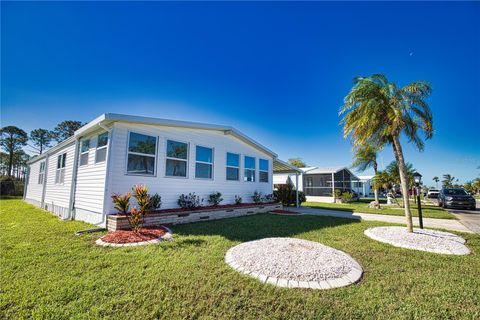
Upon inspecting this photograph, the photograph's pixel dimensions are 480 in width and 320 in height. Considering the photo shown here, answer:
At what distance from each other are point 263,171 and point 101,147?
347 inches

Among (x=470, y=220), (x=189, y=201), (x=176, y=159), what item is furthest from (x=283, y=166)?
(x=470, y=220)

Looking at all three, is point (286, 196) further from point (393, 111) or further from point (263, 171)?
point (393, 111)

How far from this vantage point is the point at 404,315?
2354mm

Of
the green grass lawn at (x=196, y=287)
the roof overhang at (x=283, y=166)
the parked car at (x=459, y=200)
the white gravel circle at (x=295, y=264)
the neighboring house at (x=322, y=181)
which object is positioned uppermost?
the roof overhang at (x=283, y=166)

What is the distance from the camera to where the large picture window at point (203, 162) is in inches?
364

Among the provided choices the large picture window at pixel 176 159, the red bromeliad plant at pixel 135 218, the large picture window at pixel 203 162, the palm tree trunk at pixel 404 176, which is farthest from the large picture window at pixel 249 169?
the palm tree trunk at pixel 404 176

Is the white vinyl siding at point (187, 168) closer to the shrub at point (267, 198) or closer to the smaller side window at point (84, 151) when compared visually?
the shrub at point (267, 198)

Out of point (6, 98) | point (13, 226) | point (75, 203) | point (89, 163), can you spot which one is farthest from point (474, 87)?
point (6, 98)

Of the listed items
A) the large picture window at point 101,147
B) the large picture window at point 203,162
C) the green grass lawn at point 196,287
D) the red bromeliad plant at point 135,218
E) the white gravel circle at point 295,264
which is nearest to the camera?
the green grass lawn at point 196,287

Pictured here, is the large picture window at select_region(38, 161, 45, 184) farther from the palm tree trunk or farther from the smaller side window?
the palm tree trunk

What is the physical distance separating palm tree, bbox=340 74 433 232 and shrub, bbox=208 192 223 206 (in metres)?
6.44

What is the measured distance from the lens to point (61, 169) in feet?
34.2

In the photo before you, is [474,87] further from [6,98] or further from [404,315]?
[6,98]

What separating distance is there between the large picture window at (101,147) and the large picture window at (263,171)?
27.2ft
